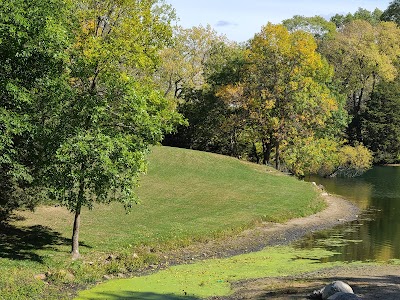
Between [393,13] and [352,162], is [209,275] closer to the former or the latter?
[352,162]

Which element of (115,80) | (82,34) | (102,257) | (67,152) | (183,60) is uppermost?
(183,60)

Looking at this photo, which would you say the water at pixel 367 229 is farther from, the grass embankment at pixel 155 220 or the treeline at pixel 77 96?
the treeline at pixel 77 96

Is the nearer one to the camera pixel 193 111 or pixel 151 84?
pixel 151 84

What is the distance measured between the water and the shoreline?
1.13 metres

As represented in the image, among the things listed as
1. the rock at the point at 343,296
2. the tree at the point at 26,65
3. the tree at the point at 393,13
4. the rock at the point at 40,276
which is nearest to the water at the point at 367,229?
the rock at the point at 343,296

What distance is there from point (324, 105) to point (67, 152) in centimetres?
4260

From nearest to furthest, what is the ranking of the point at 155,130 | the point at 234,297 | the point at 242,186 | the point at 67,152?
the point at 234,297 → the point at 67,152 → the point at 155,130 → the point at 242,186

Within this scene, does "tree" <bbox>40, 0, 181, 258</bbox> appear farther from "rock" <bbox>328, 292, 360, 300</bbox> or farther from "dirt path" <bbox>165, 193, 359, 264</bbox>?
"rock" <bbox>328, 292, 360, 300</bbox>

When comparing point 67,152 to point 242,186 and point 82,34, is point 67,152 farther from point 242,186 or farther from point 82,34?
point 242,186

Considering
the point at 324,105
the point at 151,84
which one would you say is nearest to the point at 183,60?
the point at 324,105

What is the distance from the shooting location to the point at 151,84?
24688mm

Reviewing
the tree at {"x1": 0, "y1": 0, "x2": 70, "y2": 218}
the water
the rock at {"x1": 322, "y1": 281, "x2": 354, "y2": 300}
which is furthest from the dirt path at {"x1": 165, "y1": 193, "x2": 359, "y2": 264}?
the rock at {"x1": 322, "y1": 281, "x2": 354, "y2": 300}

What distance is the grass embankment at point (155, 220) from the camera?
71.5 feet

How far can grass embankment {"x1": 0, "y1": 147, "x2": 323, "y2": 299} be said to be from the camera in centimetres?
2178
